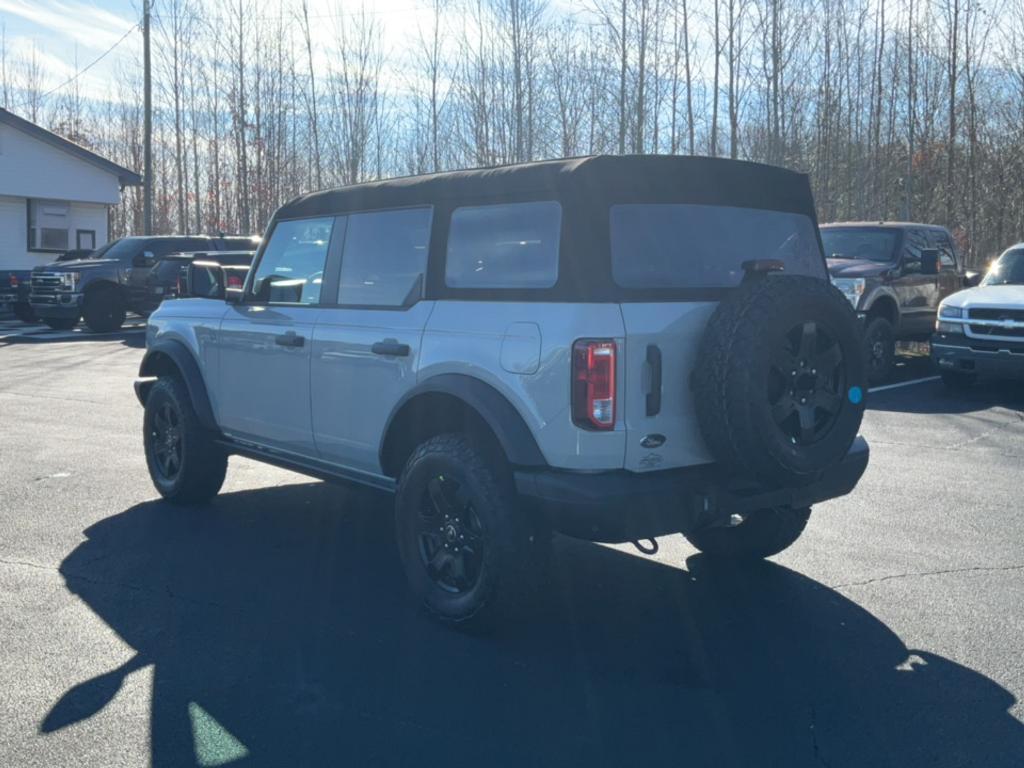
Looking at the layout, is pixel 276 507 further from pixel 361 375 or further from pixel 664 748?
pixel 664 748

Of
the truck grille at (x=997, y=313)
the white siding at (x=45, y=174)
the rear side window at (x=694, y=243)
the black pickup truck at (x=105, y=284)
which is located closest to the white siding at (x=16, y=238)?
the white siding at (x=45, y=174)

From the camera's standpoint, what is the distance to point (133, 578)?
5.49 m

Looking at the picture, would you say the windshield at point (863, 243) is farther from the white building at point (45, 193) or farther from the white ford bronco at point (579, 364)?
the white building at point (45, 193)

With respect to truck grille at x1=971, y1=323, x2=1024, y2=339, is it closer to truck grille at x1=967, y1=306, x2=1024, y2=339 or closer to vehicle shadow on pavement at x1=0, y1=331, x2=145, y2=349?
truck grille at x1=967, y1=306, x2=1024, y2=339

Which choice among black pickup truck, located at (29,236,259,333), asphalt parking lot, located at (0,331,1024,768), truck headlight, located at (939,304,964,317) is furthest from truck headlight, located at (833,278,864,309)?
black pickup truck, located at (29,236,259,333)

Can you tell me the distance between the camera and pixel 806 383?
4496mm

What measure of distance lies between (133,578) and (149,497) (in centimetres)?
191

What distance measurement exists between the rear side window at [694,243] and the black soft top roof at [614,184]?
50 mm

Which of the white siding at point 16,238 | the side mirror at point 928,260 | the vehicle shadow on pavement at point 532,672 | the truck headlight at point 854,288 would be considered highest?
the white siding at point 16,238

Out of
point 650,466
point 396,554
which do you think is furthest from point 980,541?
point 396,554

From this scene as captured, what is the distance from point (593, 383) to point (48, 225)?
31.1m

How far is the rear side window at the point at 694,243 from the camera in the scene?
452cm

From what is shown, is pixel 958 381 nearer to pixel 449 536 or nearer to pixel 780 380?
pixel 780 380

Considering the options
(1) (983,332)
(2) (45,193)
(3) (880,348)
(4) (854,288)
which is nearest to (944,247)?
(3) (880,348)
